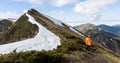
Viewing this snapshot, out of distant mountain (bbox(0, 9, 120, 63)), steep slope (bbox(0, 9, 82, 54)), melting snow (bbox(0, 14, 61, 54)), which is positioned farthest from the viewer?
steep slope (bbox(0, 9, 82, 54))

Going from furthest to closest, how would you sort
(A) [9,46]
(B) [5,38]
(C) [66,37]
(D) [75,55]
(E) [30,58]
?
1. (B) [5,38]
2. (C) [66,37]
3. (A) [9,46]
4. (D) [75,55]
5. (E) [30,58]

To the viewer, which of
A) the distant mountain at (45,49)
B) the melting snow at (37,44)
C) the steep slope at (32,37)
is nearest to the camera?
the distant mountain at (45,49)

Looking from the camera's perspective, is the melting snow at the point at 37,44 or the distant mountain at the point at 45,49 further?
the melting snow at the point at 37,44

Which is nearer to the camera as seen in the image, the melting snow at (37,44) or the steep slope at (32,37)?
the melting snow at (37,44)

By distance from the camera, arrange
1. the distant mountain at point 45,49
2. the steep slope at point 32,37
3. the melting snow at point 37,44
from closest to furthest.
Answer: the distant mountain at point 45,49 < the melting snow at point 37,44 < the steep slope at point 32,37

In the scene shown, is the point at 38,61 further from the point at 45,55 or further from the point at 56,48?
the point at 56,48

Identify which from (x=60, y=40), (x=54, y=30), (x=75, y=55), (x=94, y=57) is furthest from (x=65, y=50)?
(x=54, y=30)

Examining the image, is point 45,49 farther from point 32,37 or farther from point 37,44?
point 32,37

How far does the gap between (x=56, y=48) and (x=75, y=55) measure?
4.06 metres

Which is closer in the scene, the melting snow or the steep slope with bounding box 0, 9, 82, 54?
the melting snow

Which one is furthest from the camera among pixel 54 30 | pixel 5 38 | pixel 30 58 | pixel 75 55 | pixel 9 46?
pixel 5 38

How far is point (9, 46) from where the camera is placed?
45.2 m

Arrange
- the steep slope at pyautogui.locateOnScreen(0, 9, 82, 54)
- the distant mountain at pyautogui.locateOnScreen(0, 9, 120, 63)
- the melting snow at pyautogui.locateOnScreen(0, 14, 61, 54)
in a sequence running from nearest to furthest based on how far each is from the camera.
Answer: the distant mountain at pyautogui.locateOnScreen(0, 9, 120, 63) < the melting snow at pyautogui.locateOnScreen(0, 14, 61, 54) < the steep slope at pyautogui.locateOnScreen(0, 9, 82, 54)

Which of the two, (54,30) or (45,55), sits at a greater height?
(54,30)
